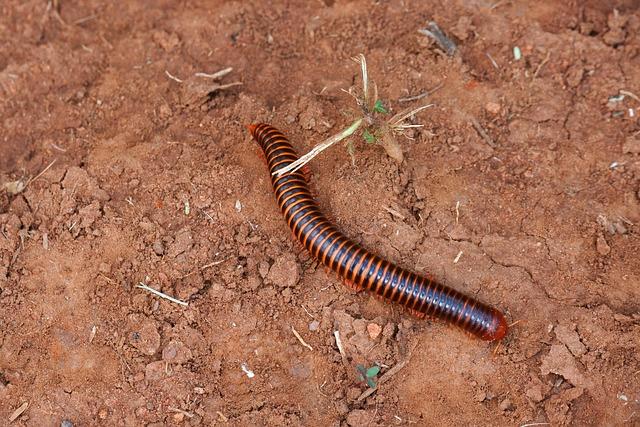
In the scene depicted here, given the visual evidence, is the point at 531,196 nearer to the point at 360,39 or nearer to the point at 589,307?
the point at 589,307

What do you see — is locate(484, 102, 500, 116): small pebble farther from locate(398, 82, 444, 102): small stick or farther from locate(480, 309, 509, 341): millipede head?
locate(480, 309, 509, 341): millipede head

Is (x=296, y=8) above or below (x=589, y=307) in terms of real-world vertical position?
above

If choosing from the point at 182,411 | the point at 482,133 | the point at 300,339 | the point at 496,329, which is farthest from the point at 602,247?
the point at 182,411

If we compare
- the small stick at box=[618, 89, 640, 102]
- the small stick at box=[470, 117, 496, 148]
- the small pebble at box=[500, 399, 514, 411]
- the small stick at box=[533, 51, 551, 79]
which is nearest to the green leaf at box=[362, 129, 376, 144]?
the small stick at box=[470, 117, 496, 148]

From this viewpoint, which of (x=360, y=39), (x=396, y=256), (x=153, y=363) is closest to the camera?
(x=153, y=363)

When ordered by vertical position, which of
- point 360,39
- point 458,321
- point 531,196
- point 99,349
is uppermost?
point 360,39

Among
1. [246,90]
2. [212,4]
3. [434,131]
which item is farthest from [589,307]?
[212,4]
